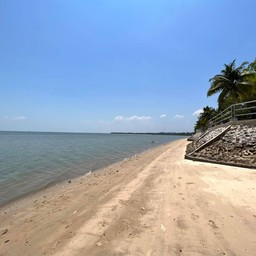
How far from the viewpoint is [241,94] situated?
27.2 metres

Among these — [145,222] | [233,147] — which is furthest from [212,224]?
[233,147]

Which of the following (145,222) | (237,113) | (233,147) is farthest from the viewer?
(237,113)

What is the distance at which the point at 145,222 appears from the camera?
4.95 metres

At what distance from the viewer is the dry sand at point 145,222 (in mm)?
3922

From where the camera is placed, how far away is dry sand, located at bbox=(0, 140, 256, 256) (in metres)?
3.92

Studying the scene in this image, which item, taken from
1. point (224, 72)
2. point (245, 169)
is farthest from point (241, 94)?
point (245, 169)

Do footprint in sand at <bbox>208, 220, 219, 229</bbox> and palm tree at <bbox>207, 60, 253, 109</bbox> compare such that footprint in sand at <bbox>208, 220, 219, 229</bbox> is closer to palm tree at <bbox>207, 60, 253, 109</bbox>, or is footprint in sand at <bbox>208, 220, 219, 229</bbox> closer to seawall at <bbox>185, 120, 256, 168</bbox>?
seawall at <bbox>185, 120, 256, 168</bbox>

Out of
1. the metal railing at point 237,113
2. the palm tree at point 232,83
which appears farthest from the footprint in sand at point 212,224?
the palm tree at point 232,83

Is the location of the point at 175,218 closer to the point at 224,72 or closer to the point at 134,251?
the point at 134,251

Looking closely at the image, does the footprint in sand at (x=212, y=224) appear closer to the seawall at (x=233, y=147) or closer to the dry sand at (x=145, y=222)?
the dry sand at (x=145, y=222)

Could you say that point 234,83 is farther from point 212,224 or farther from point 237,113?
point 212,224

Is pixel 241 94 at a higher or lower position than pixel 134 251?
higher

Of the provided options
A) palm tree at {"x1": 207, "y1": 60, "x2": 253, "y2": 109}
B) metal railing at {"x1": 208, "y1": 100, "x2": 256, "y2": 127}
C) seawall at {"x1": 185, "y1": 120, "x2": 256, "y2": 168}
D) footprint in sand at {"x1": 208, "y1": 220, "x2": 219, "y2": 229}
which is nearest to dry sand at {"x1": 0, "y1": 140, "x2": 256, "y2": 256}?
footprint in sand at {"x1": 208, "y1": 220, "x2": 219, "y2": 229}

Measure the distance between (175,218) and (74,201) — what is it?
404 centimetres
